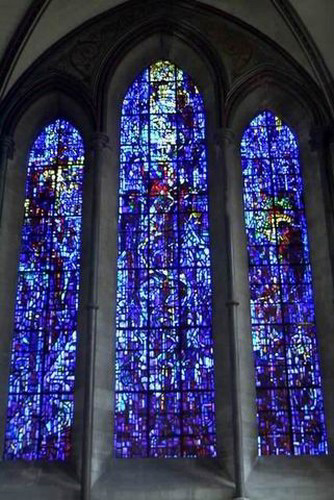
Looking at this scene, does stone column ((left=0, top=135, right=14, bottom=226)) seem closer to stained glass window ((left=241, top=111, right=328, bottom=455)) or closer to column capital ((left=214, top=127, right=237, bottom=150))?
column capital ((left=214, top=127, right=237, bottom=150))

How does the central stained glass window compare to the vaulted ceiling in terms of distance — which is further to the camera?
the vaulted ceiling

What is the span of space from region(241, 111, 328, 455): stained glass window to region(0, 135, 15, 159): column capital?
410 centimetres

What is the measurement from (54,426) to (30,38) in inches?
272

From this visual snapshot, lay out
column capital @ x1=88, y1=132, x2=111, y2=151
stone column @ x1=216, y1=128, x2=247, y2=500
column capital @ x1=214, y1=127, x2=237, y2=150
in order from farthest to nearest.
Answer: column capital @ x1=88, y1=132, x2=111, y2=151 < column capital @ x1=214, y1=127, x2=237, y2=150 < stone column @ x1=216, y1=128, x2=247, y2=500

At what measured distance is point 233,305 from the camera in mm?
12703

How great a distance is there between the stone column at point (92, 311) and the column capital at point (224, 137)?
76.2 inches

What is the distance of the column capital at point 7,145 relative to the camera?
47.1 ft

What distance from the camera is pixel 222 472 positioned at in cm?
1193

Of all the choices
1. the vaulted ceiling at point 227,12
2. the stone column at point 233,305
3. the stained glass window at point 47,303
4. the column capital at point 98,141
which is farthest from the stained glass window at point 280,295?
the stained glass window at point 47,303

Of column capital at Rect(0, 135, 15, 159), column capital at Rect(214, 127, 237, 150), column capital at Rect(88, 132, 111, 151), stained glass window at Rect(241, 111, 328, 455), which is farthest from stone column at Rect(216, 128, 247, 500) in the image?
column capital at Rect(0, 135, 15, 159)

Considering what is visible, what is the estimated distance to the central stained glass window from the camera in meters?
12.6

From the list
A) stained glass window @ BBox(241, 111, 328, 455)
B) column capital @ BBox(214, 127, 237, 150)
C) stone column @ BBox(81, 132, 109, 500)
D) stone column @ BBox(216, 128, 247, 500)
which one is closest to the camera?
stone column @ BBox(216, 128, 247, 500)

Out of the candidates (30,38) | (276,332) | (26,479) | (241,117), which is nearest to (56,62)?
(30,38)

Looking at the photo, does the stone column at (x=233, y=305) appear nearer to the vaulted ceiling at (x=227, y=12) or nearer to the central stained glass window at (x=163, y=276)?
the central stained glass window at (x=163, y=276)
